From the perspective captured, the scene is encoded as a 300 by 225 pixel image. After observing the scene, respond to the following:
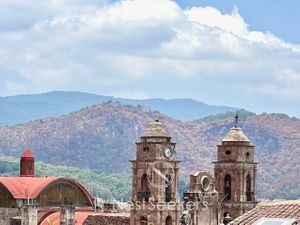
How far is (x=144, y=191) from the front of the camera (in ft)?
251

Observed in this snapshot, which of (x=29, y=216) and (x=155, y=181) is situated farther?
(x=155, y=181)

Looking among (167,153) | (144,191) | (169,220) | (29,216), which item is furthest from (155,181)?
(29,216)

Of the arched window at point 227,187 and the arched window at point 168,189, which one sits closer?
the arched window at point 168,189

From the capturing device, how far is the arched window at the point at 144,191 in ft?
250

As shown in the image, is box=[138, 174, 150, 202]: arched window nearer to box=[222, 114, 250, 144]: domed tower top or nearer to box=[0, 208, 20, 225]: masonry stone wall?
box=[222, 114, 250, 144]: domed tower top

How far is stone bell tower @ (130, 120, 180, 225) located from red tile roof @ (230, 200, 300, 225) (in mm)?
43735

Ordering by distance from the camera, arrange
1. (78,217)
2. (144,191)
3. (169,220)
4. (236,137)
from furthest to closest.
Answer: (78,217), (236,137), (169,220), (144,191)

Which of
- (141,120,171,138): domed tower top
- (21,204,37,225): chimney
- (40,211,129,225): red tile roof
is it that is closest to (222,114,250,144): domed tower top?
(141,120,171,138): domed tower top

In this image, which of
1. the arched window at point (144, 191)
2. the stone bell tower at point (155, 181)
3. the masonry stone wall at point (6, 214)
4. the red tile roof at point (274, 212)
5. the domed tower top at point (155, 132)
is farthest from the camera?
the masonry stone wall at point (6, 214)

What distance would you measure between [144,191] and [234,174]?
6686mm

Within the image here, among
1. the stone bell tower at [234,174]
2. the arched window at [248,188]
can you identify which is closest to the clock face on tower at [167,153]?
the stone bell tower at [234,174]

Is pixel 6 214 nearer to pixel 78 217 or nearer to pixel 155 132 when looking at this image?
pixel 78 217

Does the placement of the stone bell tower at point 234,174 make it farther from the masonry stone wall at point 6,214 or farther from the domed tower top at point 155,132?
the masonry stone wall at point 6,214

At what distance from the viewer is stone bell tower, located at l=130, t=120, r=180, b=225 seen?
75688 millimetres
